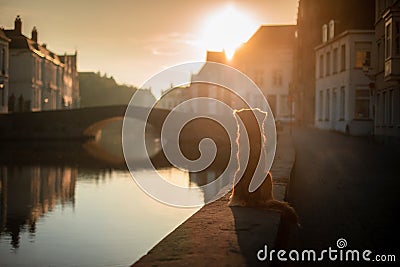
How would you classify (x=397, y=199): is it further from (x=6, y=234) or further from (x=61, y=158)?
(x=61, y=158)

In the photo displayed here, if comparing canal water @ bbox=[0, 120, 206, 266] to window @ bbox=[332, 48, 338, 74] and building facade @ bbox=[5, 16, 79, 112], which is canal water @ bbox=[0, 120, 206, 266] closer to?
window @ bbox=[332, 48, 338, 74]

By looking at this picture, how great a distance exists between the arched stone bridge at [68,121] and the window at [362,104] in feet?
70.2

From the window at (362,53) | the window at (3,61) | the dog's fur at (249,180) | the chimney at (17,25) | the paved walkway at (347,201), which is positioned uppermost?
the chimney at (17,25)

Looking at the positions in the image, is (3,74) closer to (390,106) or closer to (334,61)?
(334,61)

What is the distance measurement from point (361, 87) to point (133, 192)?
1900 cm

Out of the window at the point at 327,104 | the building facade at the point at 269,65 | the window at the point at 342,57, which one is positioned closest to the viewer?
the window at the point at 342,57

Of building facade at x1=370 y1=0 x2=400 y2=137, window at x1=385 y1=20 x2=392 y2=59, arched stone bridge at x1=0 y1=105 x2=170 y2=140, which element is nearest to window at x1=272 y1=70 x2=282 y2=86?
arched stone bridge at x1=0 y1=105 x2=170 y2=140

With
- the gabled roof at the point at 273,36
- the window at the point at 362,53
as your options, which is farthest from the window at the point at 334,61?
the gabled roof at the point at 273,36

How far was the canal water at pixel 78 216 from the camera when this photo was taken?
10383 millimetres

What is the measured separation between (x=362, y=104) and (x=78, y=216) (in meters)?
23.5

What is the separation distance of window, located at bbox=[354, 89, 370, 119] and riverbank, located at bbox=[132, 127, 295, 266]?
93.6 ft

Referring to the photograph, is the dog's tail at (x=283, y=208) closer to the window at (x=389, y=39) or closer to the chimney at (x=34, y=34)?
the window at (x=389, y=39)

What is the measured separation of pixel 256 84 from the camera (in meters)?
63.2

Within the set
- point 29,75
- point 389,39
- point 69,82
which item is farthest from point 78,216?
point 69,82
